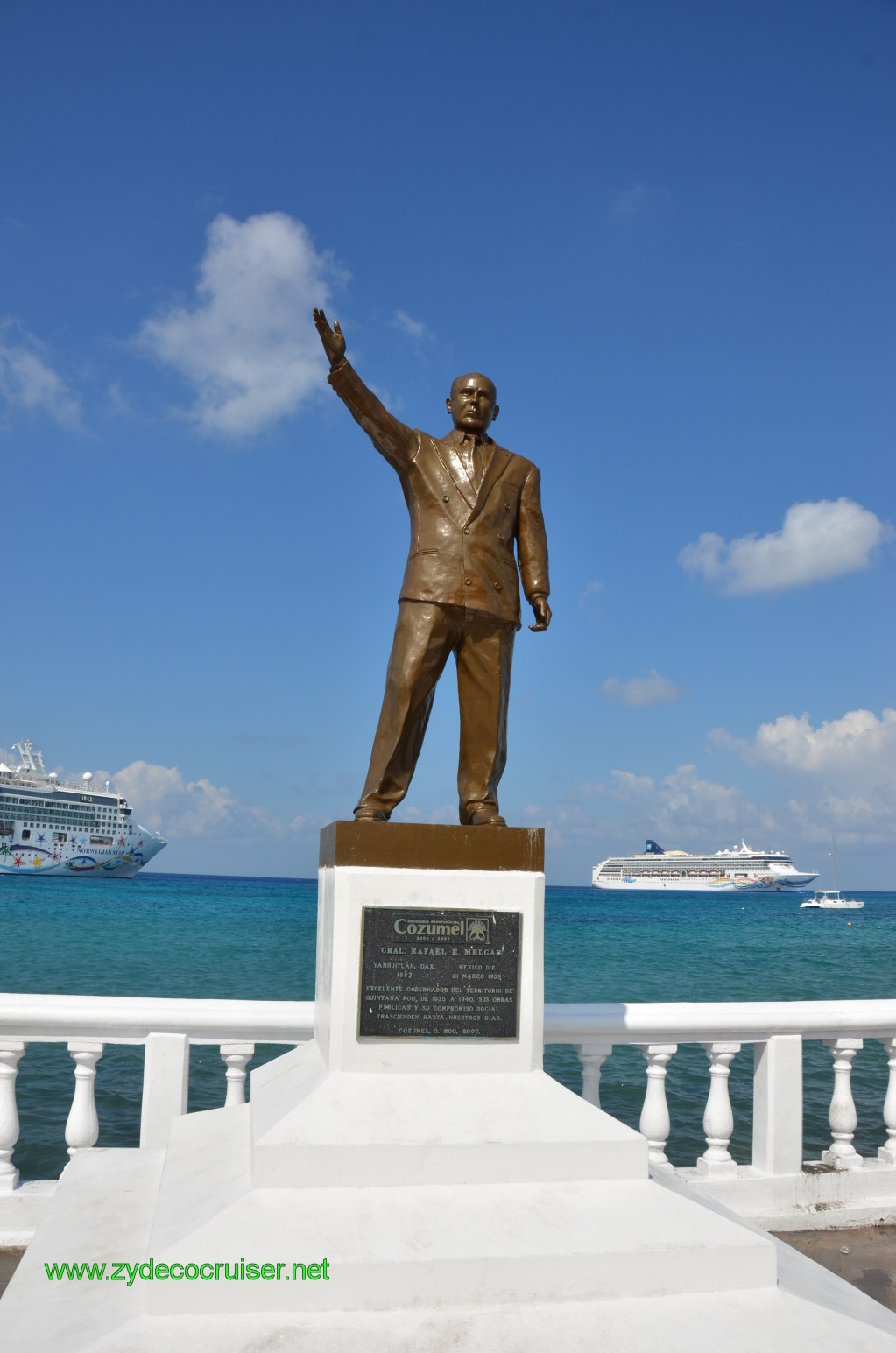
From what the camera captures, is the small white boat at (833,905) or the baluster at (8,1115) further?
the small white boat at (833,905)

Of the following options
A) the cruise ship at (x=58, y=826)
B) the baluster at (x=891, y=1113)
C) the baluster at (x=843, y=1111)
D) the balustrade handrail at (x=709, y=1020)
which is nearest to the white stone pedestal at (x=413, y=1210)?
the balustrade handrail at (x=709, y=1020)

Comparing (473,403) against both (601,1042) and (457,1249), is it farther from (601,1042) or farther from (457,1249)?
(457,1249)

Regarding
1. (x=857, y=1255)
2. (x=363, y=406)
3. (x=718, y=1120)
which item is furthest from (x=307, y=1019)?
(x=363, y=406)

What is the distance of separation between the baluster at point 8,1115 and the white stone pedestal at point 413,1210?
54 cm

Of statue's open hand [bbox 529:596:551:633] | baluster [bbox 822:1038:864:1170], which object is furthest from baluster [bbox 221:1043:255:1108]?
baluster [bbox 822:1038:864:1170]

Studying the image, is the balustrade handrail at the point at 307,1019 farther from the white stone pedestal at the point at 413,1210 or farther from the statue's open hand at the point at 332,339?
the statue's open hand at the point at 332,339

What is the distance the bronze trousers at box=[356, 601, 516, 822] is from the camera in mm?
4039

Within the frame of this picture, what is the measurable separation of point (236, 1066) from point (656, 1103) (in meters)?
1.95

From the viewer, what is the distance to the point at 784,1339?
2.46m

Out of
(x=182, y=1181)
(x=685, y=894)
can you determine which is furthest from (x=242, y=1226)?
(x=685, y=894)

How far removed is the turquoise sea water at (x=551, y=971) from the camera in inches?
335

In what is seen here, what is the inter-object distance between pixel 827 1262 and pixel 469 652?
9.66 ft

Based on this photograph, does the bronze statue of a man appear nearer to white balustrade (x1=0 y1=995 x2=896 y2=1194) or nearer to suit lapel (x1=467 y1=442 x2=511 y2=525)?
suit lapel (x1=467 y1=442 x2=511 y2=525)

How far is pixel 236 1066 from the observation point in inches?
167
